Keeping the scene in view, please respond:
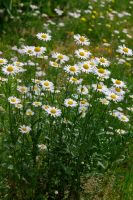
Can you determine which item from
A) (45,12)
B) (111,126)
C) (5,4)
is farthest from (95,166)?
(45,12)

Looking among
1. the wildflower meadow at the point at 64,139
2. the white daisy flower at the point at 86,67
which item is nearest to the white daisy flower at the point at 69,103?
the wildflower meadow at the point at 64,139

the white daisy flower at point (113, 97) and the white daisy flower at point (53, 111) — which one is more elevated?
the white daisy flower at point (113, 97)

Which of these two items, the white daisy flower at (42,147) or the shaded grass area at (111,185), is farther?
the shaded grass area at (111,185)

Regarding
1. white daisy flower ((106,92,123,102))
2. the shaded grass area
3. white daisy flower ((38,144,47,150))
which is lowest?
the shaded grass area

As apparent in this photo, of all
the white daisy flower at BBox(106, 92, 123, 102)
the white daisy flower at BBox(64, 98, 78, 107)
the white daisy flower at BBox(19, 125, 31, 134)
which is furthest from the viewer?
the white daisy flower at BBox(106, 92, 123, 102)

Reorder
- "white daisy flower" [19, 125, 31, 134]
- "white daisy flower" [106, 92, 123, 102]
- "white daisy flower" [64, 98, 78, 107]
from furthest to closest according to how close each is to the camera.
Answer: "white daisy flower" [106, 92, 123, 102], "white daisy flower" [64, 98, 78, 107], "white daisy flower" [19, 125, 31, 134]

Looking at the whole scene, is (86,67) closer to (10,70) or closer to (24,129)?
(10,70)

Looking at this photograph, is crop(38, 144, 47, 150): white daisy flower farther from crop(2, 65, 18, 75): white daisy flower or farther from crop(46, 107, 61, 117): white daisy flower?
crop(2, 65, 18, 75): white daisy flower

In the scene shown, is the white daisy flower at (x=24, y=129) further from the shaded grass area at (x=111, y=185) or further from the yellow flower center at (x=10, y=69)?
the shaded grass area at (x=111, y=185)

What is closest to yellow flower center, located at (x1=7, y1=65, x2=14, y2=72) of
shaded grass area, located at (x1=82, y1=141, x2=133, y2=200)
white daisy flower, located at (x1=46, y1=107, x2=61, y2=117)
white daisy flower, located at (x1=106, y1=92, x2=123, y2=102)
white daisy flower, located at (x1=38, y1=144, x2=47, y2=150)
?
white daisy flower, located at (x1=46, y1=107, x2=61, y2=117)

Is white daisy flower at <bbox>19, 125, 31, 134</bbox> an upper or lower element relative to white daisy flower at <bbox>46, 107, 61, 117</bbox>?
lower

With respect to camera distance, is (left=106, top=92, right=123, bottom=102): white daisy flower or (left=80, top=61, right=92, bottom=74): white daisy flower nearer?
(left=80, top=61, right=92, bottom=74): white daisy flower
